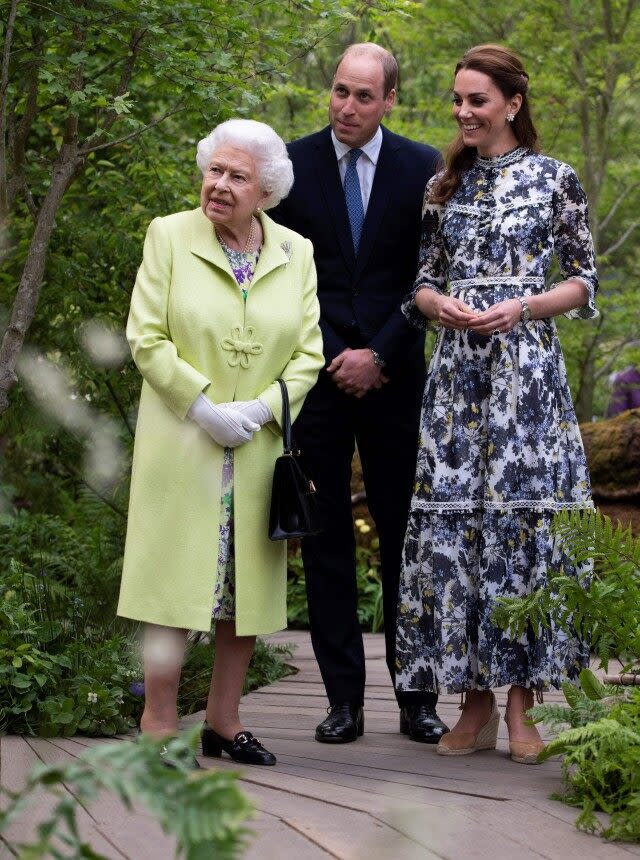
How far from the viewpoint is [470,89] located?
3.84 metres

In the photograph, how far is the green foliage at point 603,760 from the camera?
280 cm

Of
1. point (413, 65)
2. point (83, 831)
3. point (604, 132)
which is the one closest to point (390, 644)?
point (83, 831)

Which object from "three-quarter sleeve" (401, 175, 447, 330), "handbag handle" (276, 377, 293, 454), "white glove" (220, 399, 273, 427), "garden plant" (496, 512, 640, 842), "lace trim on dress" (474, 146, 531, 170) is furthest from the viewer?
"three-quarter sleeve" (401, 175, 447, 330)

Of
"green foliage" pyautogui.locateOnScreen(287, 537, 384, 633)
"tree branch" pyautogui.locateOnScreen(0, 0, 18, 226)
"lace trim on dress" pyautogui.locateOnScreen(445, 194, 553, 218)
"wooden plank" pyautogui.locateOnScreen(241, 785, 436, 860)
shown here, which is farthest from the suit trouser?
"green foliage" pyautogui.locateOnScreen(287, 537, 384, 633)

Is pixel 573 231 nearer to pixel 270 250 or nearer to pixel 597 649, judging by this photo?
pixel 270 250

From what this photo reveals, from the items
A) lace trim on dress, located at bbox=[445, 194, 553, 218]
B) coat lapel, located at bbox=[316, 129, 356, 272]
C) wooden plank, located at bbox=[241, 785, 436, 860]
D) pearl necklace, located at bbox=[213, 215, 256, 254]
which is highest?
coat lapel, located at bbox=[316, 129, 356, 272]

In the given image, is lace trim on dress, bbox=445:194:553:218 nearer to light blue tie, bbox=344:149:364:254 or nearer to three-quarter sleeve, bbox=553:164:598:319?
three-quarter sleeve, bbox=553:164:598:319

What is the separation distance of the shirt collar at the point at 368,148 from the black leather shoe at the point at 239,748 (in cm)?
199

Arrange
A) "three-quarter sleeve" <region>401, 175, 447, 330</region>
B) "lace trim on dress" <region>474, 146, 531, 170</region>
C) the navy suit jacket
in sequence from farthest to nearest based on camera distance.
A: the navy suit jacket < "three-quarter sleeve" <region>401, 175, 447, 330</region> < "lace trim on dress" <region>474, 146, 531, 170</region>

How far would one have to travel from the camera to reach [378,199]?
4.29m

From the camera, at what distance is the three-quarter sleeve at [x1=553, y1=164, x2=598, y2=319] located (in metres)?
3.83

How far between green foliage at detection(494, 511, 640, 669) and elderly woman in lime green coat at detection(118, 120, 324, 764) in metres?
0.77

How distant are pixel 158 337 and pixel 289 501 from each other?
595 millimetres

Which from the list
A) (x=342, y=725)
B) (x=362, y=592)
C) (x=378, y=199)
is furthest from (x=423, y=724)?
(x=362, y=592)
